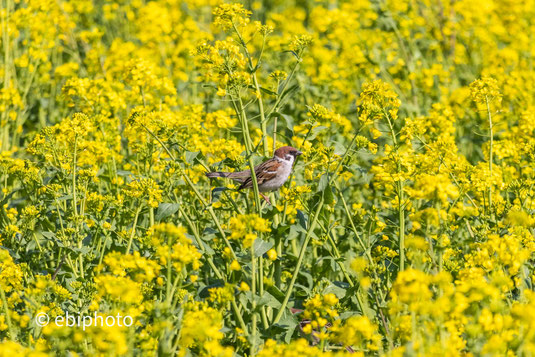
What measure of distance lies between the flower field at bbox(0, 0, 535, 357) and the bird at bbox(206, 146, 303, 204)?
0.11 meters

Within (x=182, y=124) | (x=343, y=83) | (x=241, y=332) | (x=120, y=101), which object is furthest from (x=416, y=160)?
(x=343, y=83)

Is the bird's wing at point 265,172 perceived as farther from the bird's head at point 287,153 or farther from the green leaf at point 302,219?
the green leaf at point 302,219

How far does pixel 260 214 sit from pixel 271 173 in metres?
0.83

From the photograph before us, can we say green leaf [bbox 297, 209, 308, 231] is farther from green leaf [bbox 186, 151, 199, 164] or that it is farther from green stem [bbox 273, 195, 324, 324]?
green leaf [bbox 186, 151, 199, 164]

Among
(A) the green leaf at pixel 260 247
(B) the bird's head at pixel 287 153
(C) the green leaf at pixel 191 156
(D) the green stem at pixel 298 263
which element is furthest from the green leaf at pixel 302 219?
(C) the green leaf at pixel 191 156

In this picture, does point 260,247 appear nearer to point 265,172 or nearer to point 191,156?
point 191,156

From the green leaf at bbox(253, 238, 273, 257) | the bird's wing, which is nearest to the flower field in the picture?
the green leaf at bbox(253, 238, 273, 257)

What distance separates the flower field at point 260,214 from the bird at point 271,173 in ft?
0.35

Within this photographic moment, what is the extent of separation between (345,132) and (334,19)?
3.09 meters

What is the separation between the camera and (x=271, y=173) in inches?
195

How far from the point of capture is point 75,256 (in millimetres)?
4617

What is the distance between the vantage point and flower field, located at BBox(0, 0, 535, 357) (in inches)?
129

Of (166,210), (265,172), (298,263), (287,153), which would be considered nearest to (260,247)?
(298,263)

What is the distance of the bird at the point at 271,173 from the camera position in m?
4.87
